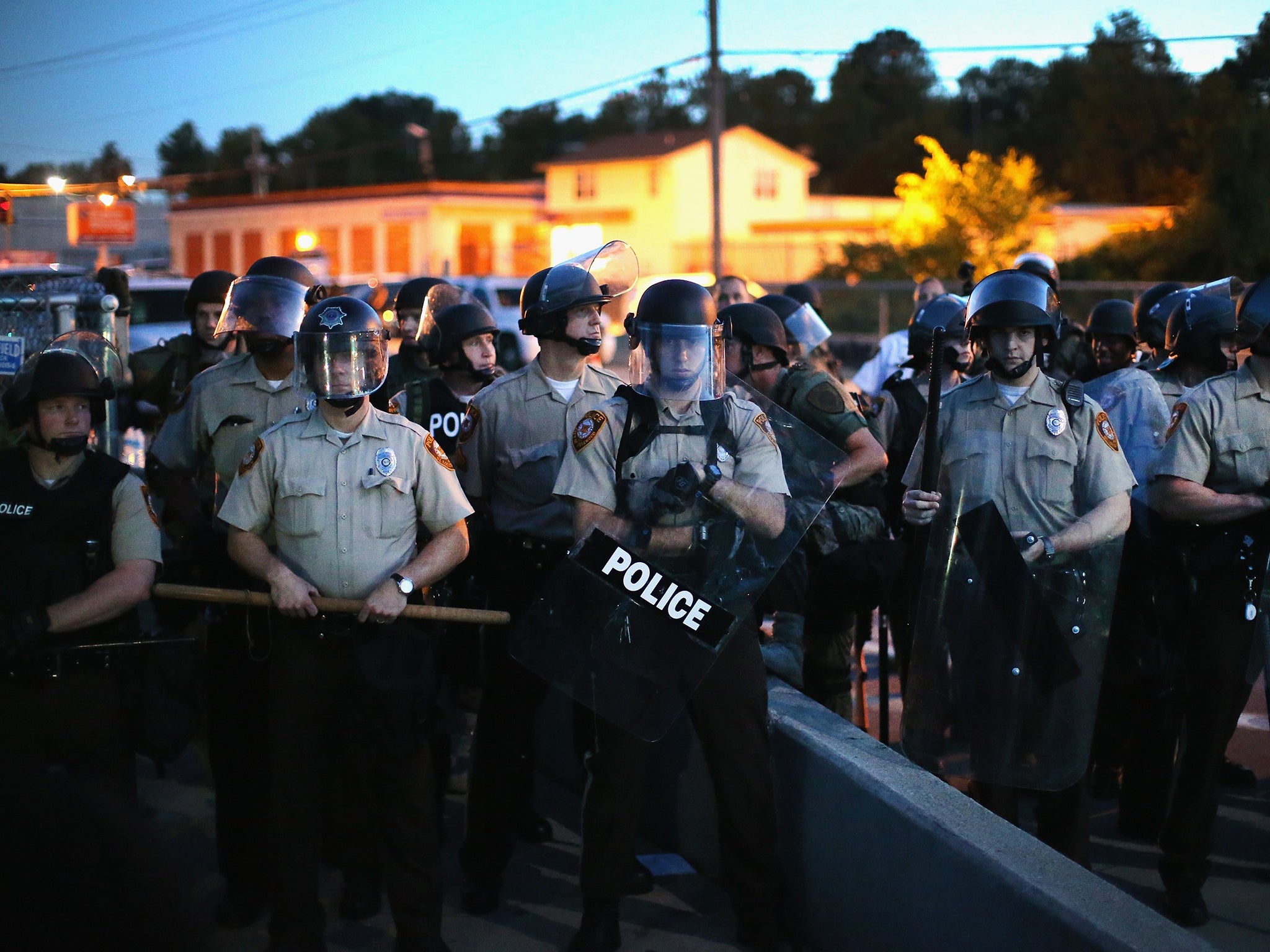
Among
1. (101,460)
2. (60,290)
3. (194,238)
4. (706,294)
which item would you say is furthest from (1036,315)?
(194,238)

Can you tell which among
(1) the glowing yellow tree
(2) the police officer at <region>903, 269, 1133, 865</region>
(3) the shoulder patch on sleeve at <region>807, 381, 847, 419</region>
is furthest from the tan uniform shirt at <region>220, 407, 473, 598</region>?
(1) the glowing yellow tree

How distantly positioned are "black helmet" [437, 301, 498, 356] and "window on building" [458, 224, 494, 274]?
43.8 m

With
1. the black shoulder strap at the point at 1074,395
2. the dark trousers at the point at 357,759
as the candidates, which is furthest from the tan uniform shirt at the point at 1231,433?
the dark trousers at the point at 357,759

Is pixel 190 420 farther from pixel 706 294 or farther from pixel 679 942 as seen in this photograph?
pixel 679 942

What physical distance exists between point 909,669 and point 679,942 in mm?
1123

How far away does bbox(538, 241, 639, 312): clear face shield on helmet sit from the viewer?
184 inches

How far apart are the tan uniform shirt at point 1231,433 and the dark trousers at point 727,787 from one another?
1.62m

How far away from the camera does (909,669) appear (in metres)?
4.27

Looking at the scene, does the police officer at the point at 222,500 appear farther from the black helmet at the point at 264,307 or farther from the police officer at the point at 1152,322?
the police officer at the point at 1152,322

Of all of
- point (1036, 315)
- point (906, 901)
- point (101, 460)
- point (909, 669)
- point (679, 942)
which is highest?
point (1036, 315)

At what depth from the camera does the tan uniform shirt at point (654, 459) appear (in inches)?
158

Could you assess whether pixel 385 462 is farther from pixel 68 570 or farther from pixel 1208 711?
pixel 1208 711

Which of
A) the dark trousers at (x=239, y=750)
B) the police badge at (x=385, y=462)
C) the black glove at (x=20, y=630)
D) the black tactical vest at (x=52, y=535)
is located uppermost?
the police badge at (x=385, y=462)

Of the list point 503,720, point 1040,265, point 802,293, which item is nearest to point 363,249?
point 802,293
